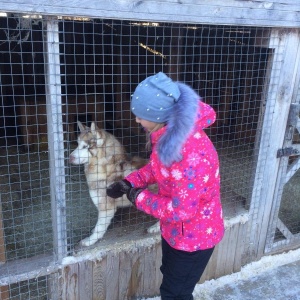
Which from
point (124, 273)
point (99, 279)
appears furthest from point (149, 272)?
point (99, 279)

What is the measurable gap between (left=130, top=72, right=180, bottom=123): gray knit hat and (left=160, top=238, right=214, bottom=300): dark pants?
0.91m

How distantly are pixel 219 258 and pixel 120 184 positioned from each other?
1.74 meters

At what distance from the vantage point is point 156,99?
1.90 metres

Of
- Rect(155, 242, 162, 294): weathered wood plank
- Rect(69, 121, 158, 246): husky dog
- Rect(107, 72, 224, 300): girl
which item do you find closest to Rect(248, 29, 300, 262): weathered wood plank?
Rect(155, 242, 162, 294): weathered wood plank

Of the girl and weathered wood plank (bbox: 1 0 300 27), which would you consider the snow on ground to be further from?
weathered wood plank (bbox: 1 0 300 27)

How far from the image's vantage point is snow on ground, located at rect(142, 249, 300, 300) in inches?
139

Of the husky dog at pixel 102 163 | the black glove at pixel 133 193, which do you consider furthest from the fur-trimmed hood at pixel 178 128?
the husky dog at pixel 102 163

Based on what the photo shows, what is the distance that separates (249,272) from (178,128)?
2.59 meters

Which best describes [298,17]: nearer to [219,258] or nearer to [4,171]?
[219,258]

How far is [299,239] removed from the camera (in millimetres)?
4164

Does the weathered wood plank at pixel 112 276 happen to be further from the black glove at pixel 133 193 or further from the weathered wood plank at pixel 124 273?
the black glove at pixel 133 193

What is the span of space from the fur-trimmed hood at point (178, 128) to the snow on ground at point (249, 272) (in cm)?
208

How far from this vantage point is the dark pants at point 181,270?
2.27 metres

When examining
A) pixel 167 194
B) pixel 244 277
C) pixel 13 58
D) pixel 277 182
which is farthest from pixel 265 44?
pixel 13 58
